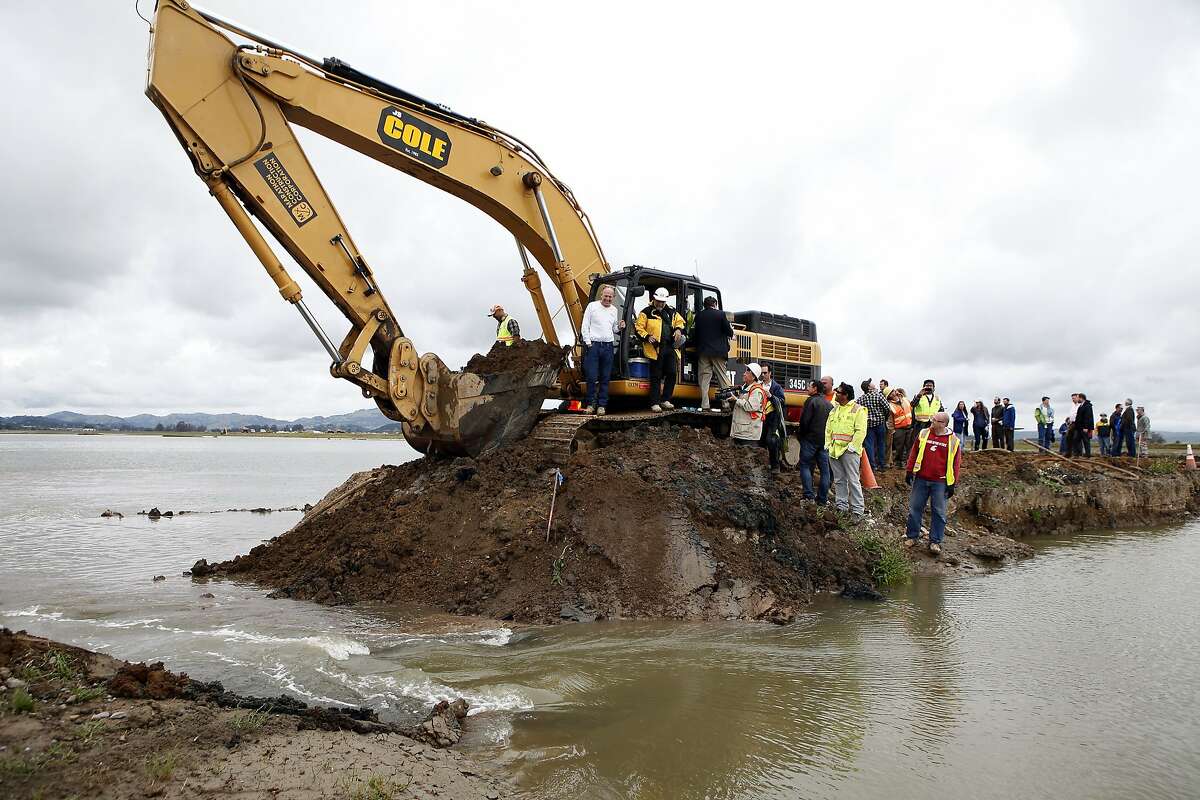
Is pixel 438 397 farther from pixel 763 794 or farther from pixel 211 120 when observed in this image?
pixel 763 794

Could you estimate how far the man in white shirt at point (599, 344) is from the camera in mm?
8883

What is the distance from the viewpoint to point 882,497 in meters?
10.9

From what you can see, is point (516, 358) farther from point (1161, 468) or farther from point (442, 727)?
point (1161, 468)

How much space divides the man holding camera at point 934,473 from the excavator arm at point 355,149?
4882 mm

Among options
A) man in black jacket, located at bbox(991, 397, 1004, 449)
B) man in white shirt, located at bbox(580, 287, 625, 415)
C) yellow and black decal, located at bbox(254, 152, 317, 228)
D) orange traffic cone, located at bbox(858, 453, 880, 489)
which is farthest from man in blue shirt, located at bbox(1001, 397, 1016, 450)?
yellow and black decal, located at bbox(254, 152, 317, 228)

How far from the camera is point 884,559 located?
865cm

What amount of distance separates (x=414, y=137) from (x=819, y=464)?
6.70 meters

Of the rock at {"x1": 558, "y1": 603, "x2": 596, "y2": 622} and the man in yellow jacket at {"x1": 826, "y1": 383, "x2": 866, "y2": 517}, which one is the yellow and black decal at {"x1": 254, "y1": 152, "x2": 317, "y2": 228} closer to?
the rock at {"x1": 558, "y1": 603, "x2": 596, "y2": 622}

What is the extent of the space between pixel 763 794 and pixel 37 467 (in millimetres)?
35361

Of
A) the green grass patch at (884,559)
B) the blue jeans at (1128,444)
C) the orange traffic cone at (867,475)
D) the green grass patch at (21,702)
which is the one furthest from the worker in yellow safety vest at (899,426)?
the green grass patch at (21,702)

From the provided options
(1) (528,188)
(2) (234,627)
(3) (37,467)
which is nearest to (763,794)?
(2) (234,627)

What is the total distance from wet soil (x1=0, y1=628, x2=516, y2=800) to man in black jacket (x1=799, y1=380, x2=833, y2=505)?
7008mm

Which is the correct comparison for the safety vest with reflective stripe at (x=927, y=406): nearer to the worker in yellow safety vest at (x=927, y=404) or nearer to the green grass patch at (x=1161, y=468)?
the worker in yellow safety vest at (x=927, y=404)

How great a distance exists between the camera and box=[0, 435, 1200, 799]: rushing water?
3.82 m
